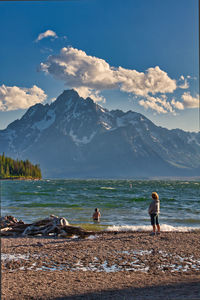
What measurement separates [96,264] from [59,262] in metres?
1.43

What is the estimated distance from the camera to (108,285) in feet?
29.2

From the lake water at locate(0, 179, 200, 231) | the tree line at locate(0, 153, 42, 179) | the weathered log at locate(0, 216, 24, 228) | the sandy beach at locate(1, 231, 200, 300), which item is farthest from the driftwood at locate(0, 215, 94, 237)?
the tree line at locate(0, 153, 42, 179)

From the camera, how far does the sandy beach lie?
8.30 m

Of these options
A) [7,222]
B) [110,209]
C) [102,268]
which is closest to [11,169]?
[110,209]

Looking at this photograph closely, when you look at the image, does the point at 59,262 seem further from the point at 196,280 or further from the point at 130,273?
the point at 196,280

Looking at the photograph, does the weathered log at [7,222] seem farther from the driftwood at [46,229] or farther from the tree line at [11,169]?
the tree line at [11,169]

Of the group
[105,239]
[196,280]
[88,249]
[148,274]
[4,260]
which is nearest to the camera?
[196,280]

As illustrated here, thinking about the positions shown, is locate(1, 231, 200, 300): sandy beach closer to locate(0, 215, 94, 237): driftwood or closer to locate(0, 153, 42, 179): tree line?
locate(0, 215, 94, 237): driftwood

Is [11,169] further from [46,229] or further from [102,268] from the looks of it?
[102,268]

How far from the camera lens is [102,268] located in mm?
10766

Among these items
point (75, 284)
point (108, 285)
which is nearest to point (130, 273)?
point (108, 285)

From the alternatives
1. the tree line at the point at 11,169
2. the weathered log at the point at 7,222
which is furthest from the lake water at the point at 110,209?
the tree line at the point at 11,169

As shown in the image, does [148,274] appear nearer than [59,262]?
Yes

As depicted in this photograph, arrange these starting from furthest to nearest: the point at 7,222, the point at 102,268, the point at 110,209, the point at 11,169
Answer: the point at 11,169 < the point at 110,209 < the point at 7,222 < the point at 102,268
